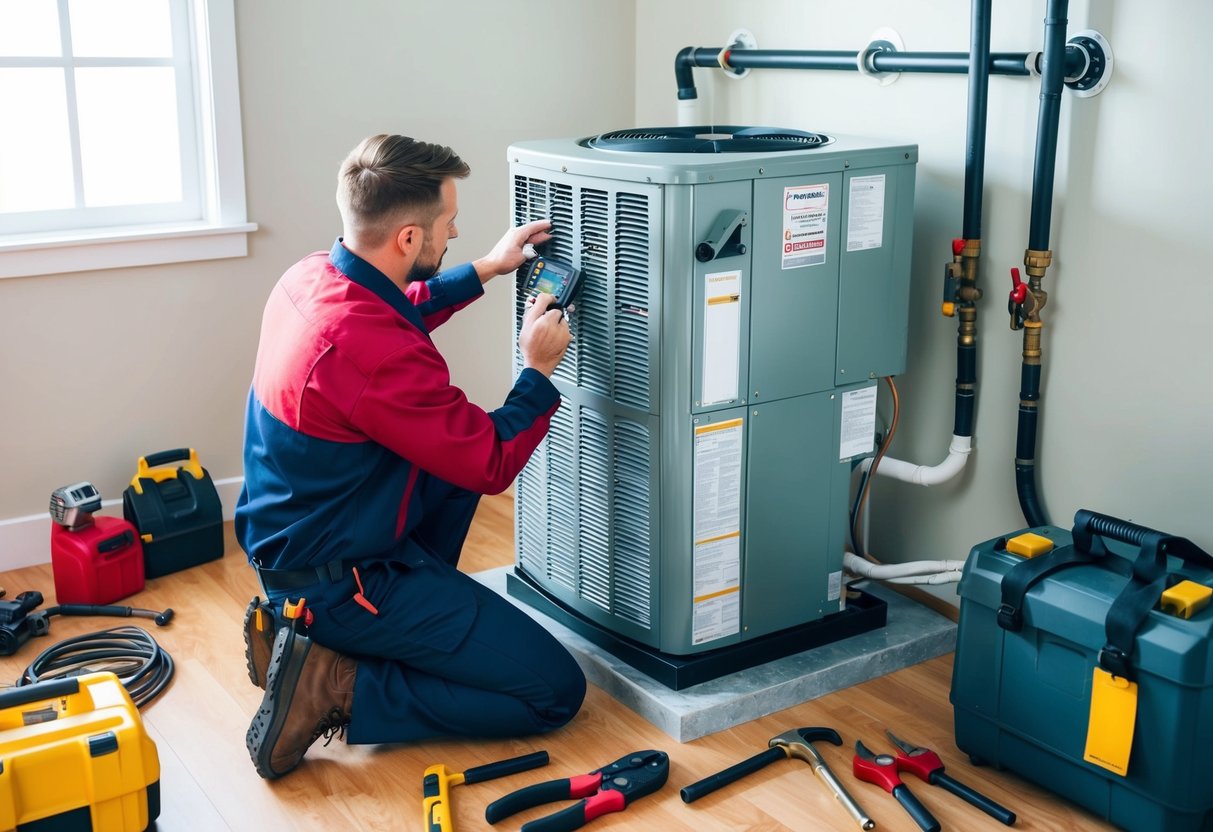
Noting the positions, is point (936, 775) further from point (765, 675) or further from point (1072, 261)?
point (1072, 261)

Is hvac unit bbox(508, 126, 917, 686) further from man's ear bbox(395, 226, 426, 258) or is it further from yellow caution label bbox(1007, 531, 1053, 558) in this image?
yellow caution label bbox(1007, 531, 1053, 558)

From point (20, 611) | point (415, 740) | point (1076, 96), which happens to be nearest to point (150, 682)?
Result: point (20, 611)

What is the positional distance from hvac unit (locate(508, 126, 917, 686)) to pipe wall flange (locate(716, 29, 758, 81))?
0.55 metres

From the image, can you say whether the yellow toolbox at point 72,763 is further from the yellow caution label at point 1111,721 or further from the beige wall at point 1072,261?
the beige wall at point 1072,261

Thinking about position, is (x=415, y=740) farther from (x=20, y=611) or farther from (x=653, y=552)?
(x=20, y=611)

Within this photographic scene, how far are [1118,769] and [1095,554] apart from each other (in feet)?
1.15

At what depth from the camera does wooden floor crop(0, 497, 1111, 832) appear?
2.08 metres

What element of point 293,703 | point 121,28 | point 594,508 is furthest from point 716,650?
point 121,28

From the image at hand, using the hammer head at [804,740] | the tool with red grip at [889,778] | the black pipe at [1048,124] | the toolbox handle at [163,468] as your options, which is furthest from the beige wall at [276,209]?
the tool with red grip at [889,778]

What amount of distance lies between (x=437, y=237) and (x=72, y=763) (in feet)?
3.40

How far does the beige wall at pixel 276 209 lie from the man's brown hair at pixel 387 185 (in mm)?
1072

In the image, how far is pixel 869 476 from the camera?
9.12 feet

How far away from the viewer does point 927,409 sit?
9.11 feet

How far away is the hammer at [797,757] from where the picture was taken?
2.09m
